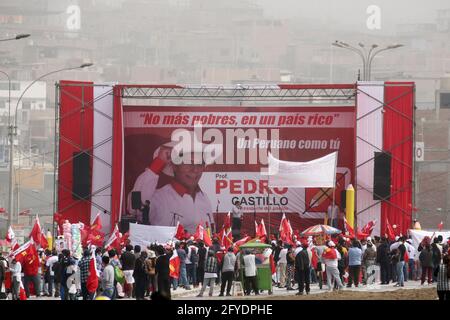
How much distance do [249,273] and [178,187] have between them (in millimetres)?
14708

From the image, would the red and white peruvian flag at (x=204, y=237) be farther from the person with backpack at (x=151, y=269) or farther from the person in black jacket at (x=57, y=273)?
the person with backpack at (x=151, y=269)

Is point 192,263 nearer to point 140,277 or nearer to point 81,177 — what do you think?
point 140,277

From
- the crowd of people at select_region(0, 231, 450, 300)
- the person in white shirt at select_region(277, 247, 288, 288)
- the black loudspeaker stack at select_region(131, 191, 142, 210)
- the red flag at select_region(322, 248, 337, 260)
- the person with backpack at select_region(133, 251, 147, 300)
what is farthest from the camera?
the black loudspeaker stack at select_region(131, 191, 142, 210)

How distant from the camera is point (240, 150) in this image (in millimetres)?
46750

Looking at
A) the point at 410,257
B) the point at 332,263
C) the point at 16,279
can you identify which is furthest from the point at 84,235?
the point at 16,279

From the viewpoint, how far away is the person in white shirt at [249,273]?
3170 cm

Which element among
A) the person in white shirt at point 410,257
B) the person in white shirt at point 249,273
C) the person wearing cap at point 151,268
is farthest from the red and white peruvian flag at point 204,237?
the person wearing cap at point 151,268

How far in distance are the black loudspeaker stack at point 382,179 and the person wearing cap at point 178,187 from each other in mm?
4650

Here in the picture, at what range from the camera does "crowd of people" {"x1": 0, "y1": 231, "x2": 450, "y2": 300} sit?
2880 cm

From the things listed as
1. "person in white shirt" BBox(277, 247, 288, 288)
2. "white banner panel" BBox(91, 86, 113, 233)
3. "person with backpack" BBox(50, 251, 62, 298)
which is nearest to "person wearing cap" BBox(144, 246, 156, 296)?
"person with backpack" BBox(50, 251, 62, 298)

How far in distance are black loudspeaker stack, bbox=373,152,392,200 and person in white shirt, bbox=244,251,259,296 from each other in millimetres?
13834

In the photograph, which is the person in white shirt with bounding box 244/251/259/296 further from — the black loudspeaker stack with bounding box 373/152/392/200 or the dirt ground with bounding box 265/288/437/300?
the black loudspeaker stack with bounding box 373/152/392/200
